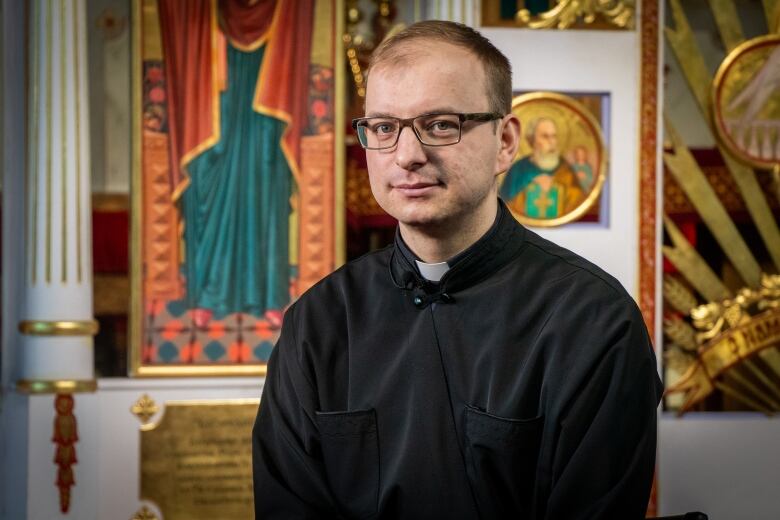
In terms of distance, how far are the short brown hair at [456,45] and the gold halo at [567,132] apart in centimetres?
308

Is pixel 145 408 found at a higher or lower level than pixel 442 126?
lower

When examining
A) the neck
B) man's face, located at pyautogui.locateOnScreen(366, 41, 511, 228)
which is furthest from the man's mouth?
the neck

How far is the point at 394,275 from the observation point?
207cm

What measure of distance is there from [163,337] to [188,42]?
1.40 m

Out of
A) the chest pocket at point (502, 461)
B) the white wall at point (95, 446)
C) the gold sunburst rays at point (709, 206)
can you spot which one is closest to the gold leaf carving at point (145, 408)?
the white wall at point (95, 446)

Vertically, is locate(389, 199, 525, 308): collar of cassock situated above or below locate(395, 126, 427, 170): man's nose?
below

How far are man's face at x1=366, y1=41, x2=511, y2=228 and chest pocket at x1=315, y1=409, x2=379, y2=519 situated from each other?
39cm

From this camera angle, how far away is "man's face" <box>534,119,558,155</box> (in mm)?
4941

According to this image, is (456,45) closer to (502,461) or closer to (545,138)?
(502,461)

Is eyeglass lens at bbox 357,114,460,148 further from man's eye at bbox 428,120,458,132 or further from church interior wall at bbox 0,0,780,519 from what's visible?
church interior wall at bbox 0,0,780,519

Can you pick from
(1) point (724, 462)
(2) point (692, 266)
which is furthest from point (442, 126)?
(1) point (724, 462)

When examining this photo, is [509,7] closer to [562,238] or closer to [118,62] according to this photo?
[562,238]

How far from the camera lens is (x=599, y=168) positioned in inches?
195

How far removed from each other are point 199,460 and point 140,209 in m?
1.22
